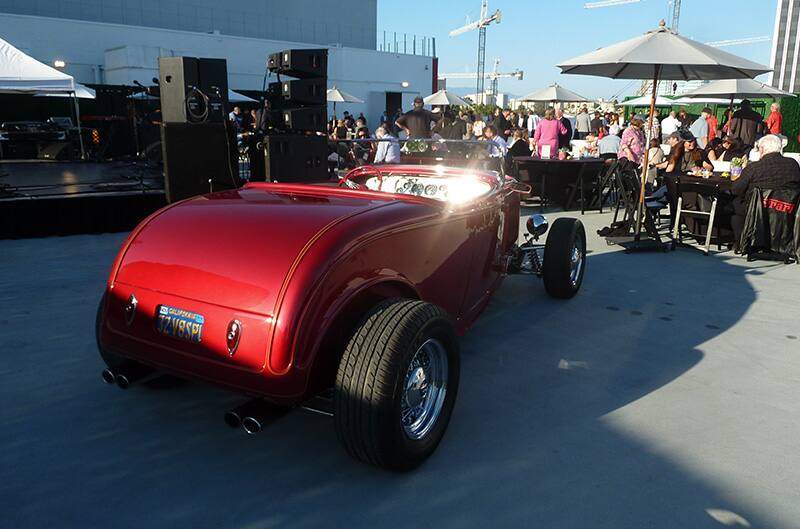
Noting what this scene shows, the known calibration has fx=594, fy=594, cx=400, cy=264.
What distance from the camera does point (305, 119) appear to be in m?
8.94

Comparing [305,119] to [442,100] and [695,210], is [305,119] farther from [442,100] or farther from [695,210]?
[442,100]

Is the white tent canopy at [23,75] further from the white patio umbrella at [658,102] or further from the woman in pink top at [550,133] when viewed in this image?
the white patio umbrella at [658,102]

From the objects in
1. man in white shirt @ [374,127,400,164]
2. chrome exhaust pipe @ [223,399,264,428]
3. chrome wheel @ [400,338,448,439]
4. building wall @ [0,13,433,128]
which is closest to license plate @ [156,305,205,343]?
chrome exhaust pipe @ [223,399,264,428]

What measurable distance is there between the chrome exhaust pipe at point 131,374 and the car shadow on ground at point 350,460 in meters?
0.31

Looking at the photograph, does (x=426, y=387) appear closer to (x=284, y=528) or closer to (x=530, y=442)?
(x=530, y=442)

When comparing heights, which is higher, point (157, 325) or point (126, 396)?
point (157, 325)

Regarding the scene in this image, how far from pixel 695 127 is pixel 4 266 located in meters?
15.2

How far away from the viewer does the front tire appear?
7.81 ft

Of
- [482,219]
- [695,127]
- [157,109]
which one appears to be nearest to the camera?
[482,219]

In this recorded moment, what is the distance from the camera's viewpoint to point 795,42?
346 ft

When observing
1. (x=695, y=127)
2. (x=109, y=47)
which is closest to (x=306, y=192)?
(x=695, y=127)

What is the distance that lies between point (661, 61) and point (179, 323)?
236 inches

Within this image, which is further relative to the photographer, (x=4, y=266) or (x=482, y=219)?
(x=4, y=266)

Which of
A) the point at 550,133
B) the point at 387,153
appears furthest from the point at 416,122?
the point at 550,133
